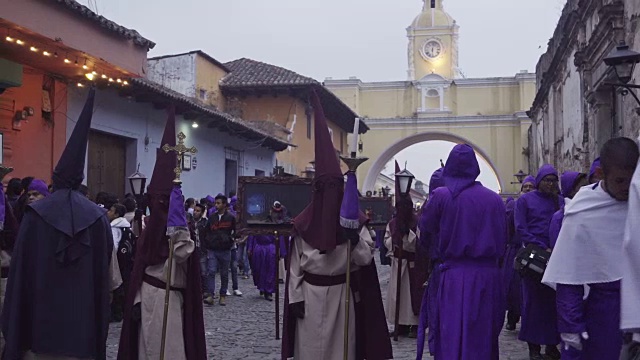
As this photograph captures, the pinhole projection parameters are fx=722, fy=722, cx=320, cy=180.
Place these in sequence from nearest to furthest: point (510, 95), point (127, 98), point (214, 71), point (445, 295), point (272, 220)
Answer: point (445, 295) → point (272, 220) → point (127, 98) → point (214, 71) → point (510, 95)

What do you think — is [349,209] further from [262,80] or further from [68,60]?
[262,80]

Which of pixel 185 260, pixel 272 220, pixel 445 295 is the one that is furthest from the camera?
pixel 272 220

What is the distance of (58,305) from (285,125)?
2018 centimetres

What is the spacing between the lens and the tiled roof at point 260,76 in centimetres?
2450

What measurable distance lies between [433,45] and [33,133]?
4290 cm

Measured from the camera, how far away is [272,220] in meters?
8.38

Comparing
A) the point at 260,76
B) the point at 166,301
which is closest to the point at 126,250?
the point at 166,301

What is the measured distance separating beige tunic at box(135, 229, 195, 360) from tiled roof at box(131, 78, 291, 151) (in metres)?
8.50

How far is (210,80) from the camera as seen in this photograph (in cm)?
2375

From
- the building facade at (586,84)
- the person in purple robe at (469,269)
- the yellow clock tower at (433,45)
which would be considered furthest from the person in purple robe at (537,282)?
the yellow clock tower at (433,45)

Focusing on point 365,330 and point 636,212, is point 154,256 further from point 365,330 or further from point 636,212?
point 636,212

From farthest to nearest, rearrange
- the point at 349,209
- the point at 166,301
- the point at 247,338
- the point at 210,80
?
1. the point at 210,80
2. the point at 247,338
3. the point at 166,301
4. the point at 349,209

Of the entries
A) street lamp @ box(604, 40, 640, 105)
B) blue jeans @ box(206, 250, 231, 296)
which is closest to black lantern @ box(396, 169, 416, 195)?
street lamp @ box(604, 40, 640, 105)

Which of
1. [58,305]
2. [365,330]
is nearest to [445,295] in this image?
[365,330]
